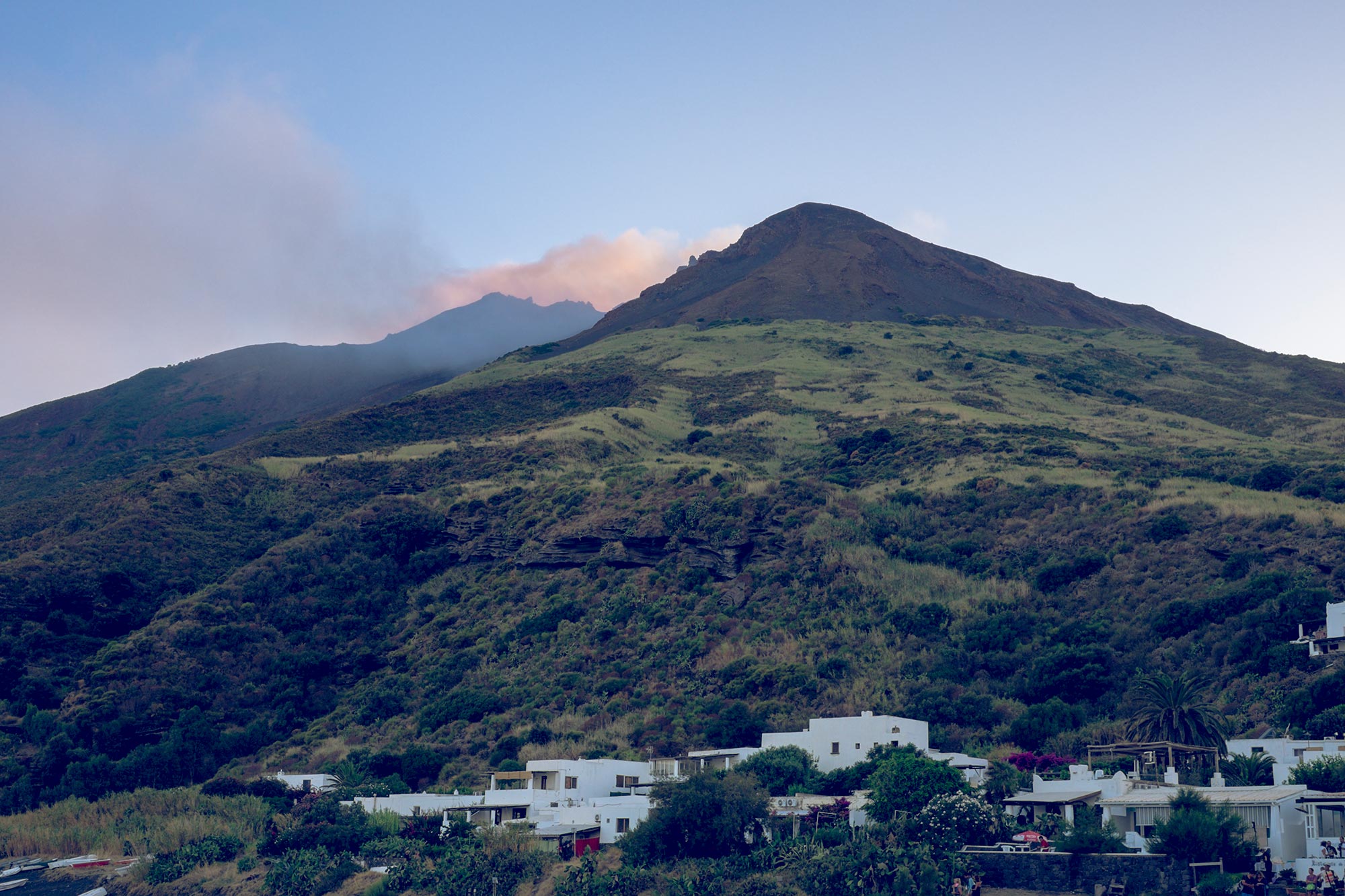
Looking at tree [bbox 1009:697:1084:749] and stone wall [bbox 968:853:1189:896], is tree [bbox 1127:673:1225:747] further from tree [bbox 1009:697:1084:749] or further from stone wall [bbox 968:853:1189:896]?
stone wall [bbox 968:853:1189:896]

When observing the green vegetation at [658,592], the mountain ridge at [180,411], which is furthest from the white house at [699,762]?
the mountain ridge at [180,411]

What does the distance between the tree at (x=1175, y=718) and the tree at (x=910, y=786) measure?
28.9 feet

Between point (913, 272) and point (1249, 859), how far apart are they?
14863 cm

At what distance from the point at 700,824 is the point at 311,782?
71.7ft

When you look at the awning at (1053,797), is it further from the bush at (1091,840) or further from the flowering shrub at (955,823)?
the bush at (1091,840)

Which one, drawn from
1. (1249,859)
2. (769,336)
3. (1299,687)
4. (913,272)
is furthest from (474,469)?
(913,272)

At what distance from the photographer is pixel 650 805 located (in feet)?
145

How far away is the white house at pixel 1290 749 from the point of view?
39.2 m

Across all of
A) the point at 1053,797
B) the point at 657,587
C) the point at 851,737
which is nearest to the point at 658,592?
the point at 657,587

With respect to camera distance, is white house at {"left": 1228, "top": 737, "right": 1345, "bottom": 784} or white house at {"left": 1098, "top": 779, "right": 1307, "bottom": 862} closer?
white house at {"left": 1098, "top": 779, "right": 1307, "bottom": 862}

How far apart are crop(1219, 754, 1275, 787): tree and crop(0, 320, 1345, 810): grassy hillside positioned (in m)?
7.29

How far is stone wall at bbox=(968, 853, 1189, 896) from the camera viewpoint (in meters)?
32.3

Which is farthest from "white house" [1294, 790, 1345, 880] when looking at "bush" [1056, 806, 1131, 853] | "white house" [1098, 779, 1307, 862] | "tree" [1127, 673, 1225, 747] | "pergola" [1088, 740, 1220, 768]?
"tree" [1127, 673, 1225, 747]

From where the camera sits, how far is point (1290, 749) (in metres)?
40.5
